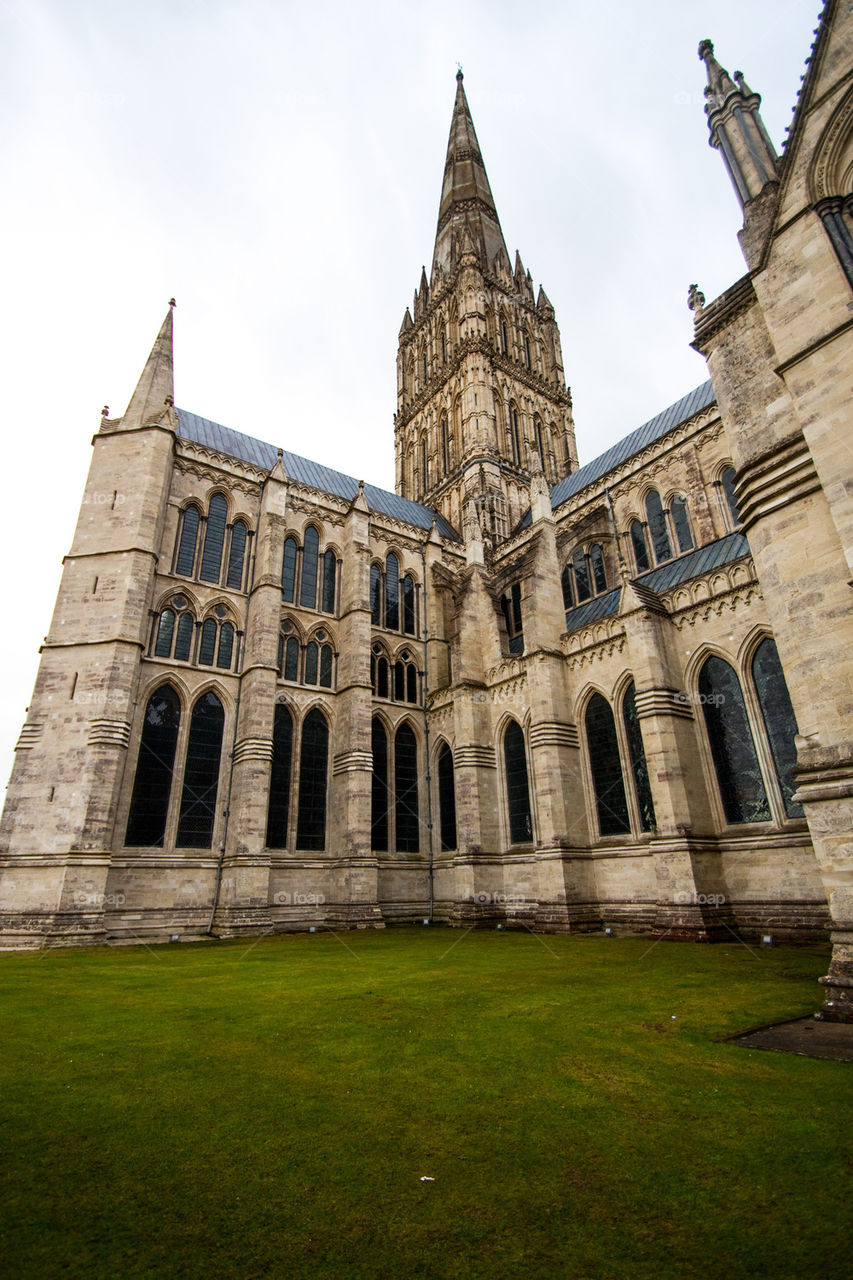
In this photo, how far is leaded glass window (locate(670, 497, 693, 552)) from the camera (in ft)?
69.3

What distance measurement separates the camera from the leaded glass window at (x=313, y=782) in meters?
21.4

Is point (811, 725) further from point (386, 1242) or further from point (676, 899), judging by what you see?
point (676, 899)

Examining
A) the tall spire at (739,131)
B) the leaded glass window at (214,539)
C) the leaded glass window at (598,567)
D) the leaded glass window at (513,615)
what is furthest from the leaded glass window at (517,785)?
the tall spire at (739,131)

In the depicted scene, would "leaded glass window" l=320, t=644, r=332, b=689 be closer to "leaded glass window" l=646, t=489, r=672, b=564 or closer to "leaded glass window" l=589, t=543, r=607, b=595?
"leaded glass window" l=589, t=543, r=607, b=595

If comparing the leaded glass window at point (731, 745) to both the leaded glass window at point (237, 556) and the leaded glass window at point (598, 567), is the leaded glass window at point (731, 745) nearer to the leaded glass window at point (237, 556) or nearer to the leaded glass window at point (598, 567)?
the leaded glass window at point (598, 567)

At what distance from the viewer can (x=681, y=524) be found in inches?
851

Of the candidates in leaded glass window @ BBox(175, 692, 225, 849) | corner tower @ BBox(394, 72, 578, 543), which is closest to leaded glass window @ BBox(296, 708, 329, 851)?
leaded glass window @ BBox(175, 692, 225, 849)

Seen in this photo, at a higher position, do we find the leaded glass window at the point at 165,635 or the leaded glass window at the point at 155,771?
the leaded glass window at the point at 165,635

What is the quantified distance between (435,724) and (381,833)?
472 cm

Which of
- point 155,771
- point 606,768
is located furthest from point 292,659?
point 606,768

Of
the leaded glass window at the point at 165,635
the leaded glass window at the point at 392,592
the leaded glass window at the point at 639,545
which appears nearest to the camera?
the leaded glass window at the point at 165,635

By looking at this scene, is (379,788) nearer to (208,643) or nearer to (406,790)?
(406,790)

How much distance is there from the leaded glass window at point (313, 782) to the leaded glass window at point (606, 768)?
9.52m

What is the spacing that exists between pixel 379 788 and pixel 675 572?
515 inches
